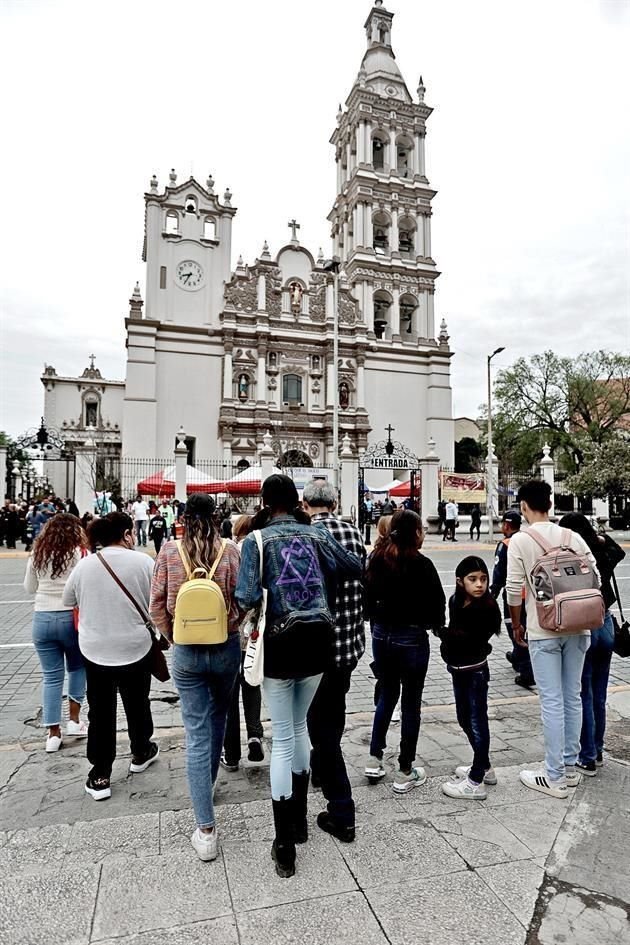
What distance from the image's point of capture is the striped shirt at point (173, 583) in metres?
3.00

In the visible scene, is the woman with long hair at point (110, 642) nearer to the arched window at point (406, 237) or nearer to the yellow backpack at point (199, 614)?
the yellow backpack at point (199, 614)

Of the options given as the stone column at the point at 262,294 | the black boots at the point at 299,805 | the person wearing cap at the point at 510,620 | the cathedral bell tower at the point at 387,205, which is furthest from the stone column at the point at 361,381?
the black boots at the point at 299,805

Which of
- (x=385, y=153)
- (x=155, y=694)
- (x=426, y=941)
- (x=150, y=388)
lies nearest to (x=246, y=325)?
(x=150, y=388)

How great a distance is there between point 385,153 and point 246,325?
1713cm

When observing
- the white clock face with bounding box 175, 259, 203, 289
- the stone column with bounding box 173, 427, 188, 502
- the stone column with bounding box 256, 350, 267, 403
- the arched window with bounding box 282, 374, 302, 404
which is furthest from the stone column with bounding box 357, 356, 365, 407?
the stone column with bounding box 173, 427, 188, 502

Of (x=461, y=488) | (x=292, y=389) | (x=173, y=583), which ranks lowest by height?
(x=173, y=583)

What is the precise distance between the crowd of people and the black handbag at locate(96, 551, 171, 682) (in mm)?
12

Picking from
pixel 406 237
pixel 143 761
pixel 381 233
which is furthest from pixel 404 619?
pixel 406 237

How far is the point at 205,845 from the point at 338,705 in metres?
0.91

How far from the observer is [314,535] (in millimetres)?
2898

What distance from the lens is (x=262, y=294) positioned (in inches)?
1443

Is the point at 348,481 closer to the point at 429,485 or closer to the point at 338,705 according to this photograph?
the point at 429,485

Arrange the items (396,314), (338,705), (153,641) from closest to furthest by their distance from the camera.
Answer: (338,705) < (153,641) < (396,314)

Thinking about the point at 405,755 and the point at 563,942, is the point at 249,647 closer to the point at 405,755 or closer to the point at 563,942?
the point at 405,755
